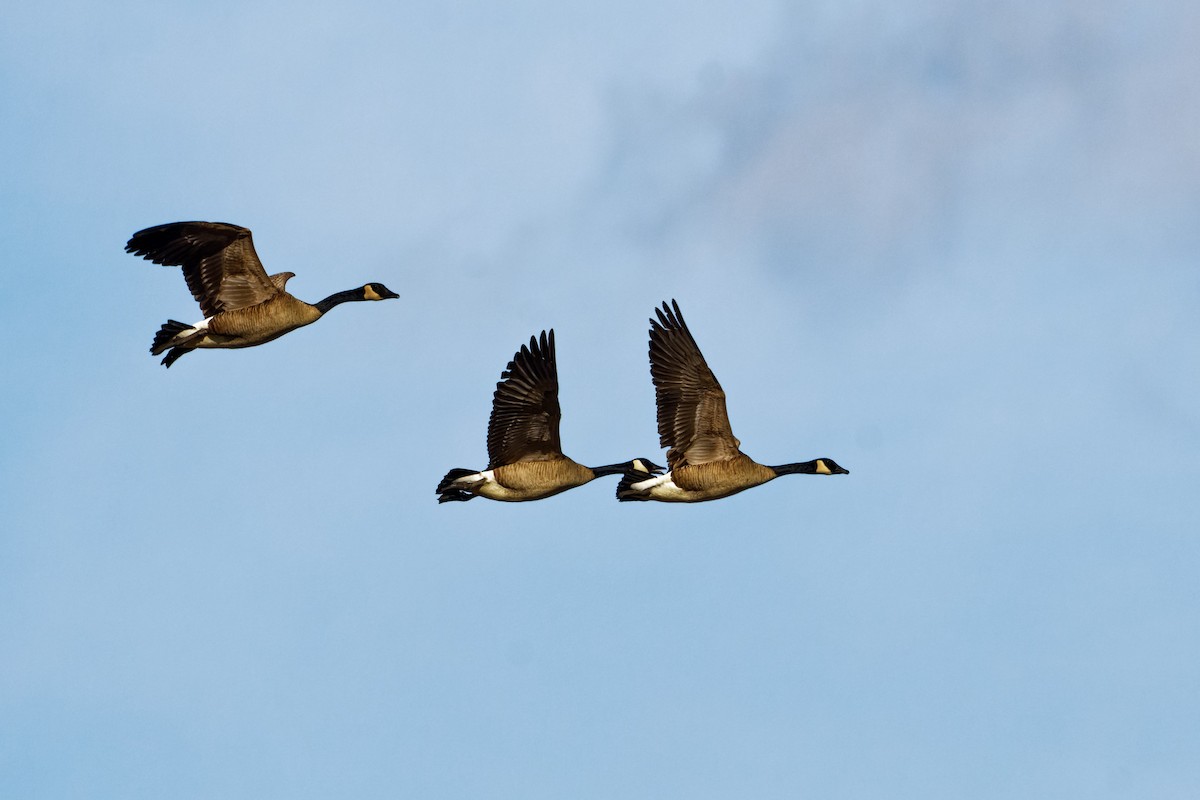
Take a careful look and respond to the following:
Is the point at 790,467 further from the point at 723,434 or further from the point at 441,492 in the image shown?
the point at 441,492

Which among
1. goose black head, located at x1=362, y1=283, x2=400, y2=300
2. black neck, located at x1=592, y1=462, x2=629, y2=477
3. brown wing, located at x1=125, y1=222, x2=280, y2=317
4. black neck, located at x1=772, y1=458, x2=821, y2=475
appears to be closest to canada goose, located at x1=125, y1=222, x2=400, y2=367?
brown wing, located at x1=125, y1=222, x2=280, y2=317

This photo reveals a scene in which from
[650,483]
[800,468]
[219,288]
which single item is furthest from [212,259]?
[800,468]

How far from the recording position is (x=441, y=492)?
1433 inches

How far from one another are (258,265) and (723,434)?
22.1 ft

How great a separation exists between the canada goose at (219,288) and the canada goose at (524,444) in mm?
3335

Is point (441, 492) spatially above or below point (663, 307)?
below

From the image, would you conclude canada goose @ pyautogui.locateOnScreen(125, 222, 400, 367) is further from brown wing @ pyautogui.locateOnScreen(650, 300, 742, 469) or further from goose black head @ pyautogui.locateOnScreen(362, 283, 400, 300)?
brown wing @ pyautogui.locateOnScreen(650, 300, 742, 469)

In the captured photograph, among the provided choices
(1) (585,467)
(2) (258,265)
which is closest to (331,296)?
(2) (258,265)

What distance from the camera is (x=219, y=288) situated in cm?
3662

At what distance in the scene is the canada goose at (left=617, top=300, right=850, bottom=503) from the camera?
3616 centimetres

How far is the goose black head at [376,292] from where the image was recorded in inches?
1547

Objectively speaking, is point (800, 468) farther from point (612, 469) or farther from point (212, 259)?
point (212, 259)

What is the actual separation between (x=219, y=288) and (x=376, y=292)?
11.2 feet

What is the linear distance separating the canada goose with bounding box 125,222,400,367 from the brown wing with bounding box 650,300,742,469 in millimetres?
5124
